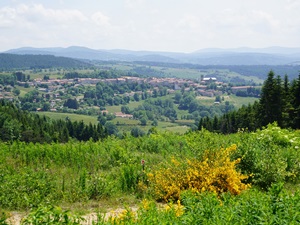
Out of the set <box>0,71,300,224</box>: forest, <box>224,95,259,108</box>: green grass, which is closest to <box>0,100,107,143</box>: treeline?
<box>0,71,300,224</box>: forest

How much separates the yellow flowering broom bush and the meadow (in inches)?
0.9

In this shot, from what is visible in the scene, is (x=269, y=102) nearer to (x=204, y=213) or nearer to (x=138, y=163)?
(x=138, y=163)

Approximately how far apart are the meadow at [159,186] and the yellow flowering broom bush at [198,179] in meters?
0.02

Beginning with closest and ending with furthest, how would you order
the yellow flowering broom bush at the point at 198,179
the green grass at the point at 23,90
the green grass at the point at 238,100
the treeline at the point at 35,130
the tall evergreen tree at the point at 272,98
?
the yellow flowering broom bush at the point at 198,179
the tall evergreen tree at the point at 272,98
the treeline at the point at 35,130
the green grass at the point at 238,100
the green grass at the point at 23,90

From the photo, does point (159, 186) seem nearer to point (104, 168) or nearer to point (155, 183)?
point (155, 183)

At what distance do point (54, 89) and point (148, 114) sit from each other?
67510mm

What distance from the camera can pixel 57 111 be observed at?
139125 mm

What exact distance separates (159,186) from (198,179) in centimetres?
91

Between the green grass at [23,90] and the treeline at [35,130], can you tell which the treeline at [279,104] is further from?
the green grass at [23,90]

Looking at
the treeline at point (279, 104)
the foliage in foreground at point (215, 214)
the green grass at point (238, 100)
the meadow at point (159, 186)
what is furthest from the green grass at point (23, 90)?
the foliage in foreground at point (215, 214)

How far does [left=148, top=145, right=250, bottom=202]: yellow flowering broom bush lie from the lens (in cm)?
729

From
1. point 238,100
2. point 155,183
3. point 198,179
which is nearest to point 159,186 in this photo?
point 155,183

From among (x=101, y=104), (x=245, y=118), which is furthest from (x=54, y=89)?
(x=245, y=118)

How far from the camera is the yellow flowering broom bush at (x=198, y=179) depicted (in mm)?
7285
